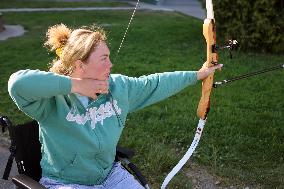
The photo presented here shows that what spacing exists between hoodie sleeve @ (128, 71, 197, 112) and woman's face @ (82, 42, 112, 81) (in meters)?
0.34

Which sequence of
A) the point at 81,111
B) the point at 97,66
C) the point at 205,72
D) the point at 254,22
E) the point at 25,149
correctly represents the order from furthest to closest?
the point at 254,22, the point at 205,72, the point at 25,149, the point at 81,111, the point at 97,66

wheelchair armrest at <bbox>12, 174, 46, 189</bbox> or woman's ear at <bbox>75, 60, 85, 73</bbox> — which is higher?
woman's ear at <bbox>75, 60, 85, 73</bbox>

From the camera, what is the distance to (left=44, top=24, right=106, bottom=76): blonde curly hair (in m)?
2.34

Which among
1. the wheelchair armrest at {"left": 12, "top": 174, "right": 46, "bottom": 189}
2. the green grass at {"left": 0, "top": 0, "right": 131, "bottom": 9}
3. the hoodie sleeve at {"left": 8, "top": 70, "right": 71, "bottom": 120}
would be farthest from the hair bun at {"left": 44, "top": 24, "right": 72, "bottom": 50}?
the green grass at {"left": 0, "top": 0, "right": 131, "bottom": 9}

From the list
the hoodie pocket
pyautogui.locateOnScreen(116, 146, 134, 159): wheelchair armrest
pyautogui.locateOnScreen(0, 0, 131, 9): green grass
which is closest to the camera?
the hoodie pocket

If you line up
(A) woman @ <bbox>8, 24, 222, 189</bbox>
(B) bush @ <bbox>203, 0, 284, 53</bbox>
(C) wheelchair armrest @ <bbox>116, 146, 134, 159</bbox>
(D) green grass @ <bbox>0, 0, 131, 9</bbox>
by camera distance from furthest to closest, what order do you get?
(D) green grass @ <bbox>0, 0, 131, 9</bbox>
(B) bush @ <bbox>203, 0, 284, 53</bbox>
(C) wheelchair armrest @ <bbox>116, 146, 134, 159</bbox>
(A) woman @ <bbox>8, 24, 222, 189</bbox>

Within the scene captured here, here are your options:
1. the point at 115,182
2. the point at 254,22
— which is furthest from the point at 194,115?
the point at 254,22

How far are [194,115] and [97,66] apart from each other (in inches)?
111

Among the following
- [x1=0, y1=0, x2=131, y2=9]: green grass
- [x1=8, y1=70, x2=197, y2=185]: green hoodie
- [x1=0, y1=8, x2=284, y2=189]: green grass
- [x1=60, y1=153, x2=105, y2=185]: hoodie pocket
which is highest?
[x1=8, y1=70, x2=197, y2=185]: green hoodie

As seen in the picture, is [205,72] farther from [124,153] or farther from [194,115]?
[194,115]

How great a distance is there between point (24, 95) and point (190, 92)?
12.4 ft

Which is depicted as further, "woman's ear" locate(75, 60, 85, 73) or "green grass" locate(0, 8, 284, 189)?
"green grass" locate(0, 8, 284, 189)

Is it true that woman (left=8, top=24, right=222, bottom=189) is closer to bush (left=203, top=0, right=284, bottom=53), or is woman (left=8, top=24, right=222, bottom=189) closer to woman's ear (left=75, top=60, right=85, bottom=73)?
woman's ear (left=75, top=60, right=85, bottom=73)

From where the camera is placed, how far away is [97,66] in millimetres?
2344
